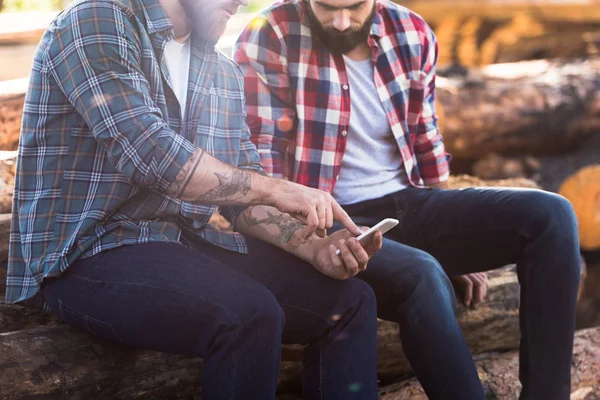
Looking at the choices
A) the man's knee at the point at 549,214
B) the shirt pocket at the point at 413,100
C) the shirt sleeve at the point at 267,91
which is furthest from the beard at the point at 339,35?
the man's knee at the point at 549,214

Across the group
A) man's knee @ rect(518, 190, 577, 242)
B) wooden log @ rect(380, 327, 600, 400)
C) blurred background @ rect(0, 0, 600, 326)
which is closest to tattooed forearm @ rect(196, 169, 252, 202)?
man's knee @ rect(518, 190, 577, 242)

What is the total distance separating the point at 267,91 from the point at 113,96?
84cm

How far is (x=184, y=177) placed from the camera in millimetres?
1947

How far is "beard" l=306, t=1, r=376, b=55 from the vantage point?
2.71 m

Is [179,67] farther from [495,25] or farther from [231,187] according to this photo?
[495,25]

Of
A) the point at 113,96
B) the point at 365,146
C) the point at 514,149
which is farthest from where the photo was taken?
the point at 514,149

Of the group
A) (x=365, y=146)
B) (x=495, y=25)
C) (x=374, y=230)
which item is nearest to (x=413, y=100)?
(x=365, y=146)

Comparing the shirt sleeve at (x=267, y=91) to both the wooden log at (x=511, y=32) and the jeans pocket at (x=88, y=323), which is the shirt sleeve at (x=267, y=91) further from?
the wooden log at (x=511, y=32)

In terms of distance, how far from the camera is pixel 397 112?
2855 mm

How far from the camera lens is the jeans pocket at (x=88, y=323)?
77.8 inches

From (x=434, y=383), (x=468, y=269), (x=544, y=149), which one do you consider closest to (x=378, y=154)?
(x=468, y=269)

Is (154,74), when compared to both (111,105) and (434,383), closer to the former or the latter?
(111,105)

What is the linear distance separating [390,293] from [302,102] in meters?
0.80

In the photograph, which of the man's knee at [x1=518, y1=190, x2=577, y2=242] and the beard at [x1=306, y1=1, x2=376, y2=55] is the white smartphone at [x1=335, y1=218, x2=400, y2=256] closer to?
the man's knee at [x1=518, y1=190, x2=577, y2=242]
